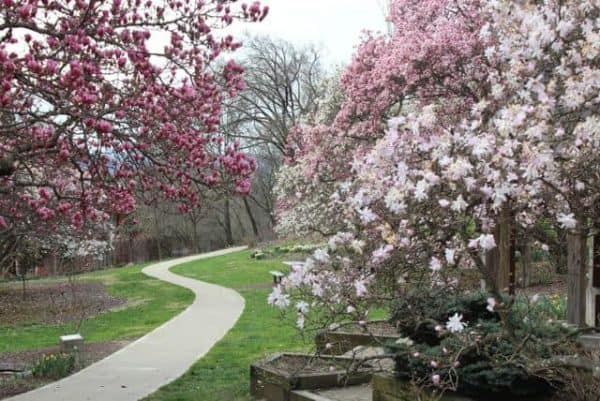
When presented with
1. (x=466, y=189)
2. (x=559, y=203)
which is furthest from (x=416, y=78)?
(x=466, y=189)

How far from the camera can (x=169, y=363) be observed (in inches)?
356

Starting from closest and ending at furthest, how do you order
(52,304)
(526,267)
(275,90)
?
1. (526,267)
2. (52,304)
3. (275,90)

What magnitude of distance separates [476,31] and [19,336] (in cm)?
1018

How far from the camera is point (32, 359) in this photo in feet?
34.3

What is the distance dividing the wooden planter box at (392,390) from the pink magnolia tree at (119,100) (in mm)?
2346

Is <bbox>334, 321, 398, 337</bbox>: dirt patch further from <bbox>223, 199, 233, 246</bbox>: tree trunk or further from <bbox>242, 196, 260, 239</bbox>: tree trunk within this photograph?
<bbox>223, 199, 233, 246</bbox>: tree trunk

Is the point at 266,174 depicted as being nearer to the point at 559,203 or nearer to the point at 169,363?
the point at 169,363

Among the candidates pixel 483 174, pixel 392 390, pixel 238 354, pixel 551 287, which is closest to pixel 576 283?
pixel 392 390

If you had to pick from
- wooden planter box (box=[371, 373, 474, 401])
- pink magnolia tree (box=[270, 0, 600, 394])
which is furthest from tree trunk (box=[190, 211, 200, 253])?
pink magnolia tree (box=[270, 0, 600, 394])

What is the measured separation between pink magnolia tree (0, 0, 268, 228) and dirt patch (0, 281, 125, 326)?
7231 millimetres

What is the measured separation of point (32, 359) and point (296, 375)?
5.72 metres

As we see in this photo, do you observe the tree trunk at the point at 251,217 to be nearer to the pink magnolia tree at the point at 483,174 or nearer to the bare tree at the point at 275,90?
the bare tree at the point at 275,90

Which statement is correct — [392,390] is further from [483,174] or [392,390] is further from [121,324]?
[121,324]

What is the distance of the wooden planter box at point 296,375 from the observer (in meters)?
6.46
